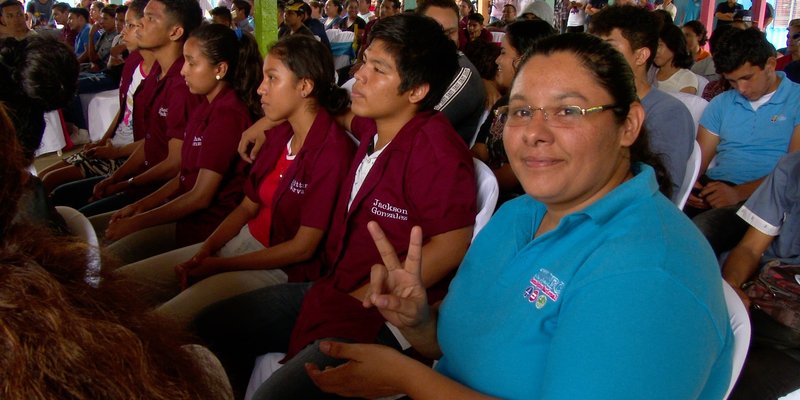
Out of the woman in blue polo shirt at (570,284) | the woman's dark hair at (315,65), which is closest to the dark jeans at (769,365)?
the woman in blue polo shirt at (570,284)

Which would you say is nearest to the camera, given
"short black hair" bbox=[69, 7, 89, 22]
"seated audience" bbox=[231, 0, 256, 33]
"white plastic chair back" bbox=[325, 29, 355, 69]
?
"white plastic chair back" bbox=[325, 29, 355, 69]

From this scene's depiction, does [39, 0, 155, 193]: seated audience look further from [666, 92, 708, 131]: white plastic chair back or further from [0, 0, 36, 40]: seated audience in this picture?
[0, 0, 36, 40]: seated audience

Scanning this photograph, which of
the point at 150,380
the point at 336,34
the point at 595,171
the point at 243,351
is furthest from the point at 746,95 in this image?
the point at 336,34

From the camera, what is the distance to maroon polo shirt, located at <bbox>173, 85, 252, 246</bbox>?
8.23ft

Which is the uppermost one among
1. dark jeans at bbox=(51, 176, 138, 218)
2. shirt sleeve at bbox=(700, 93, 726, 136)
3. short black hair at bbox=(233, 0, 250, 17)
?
short black hair at bbox=(233, 0, 250, 17)

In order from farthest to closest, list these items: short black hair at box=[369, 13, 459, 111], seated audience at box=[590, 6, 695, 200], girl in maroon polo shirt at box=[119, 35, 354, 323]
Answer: seated audience at box=[590, 6, 695, 200], girl in maroon polo shirt at box=[119, 35, 354, 323], short black hair at box=[369, 13, 459, 111]

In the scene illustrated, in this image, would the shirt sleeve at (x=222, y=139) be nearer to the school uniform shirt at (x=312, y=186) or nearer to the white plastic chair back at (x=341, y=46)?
the school uniform shirt at (x=312, y=186)

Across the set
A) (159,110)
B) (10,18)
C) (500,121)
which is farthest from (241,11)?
(500,121)

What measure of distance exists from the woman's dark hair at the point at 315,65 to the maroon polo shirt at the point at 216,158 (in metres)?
0.39

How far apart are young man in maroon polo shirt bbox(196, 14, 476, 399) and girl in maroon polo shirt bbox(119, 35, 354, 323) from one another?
0.09 meters

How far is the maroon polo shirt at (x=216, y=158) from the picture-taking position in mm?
2508

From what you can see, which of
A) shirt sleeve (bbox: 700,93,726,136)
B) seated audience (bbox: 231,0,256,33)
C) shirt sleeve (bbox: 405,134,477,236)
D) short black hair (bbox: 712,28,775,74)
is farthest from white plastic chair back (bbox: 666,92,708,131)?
seated audience (bbox: 231,0,256,33)

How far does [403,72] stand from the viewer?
6.18 feet

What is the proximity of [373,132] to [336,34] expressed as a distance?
593 cm
